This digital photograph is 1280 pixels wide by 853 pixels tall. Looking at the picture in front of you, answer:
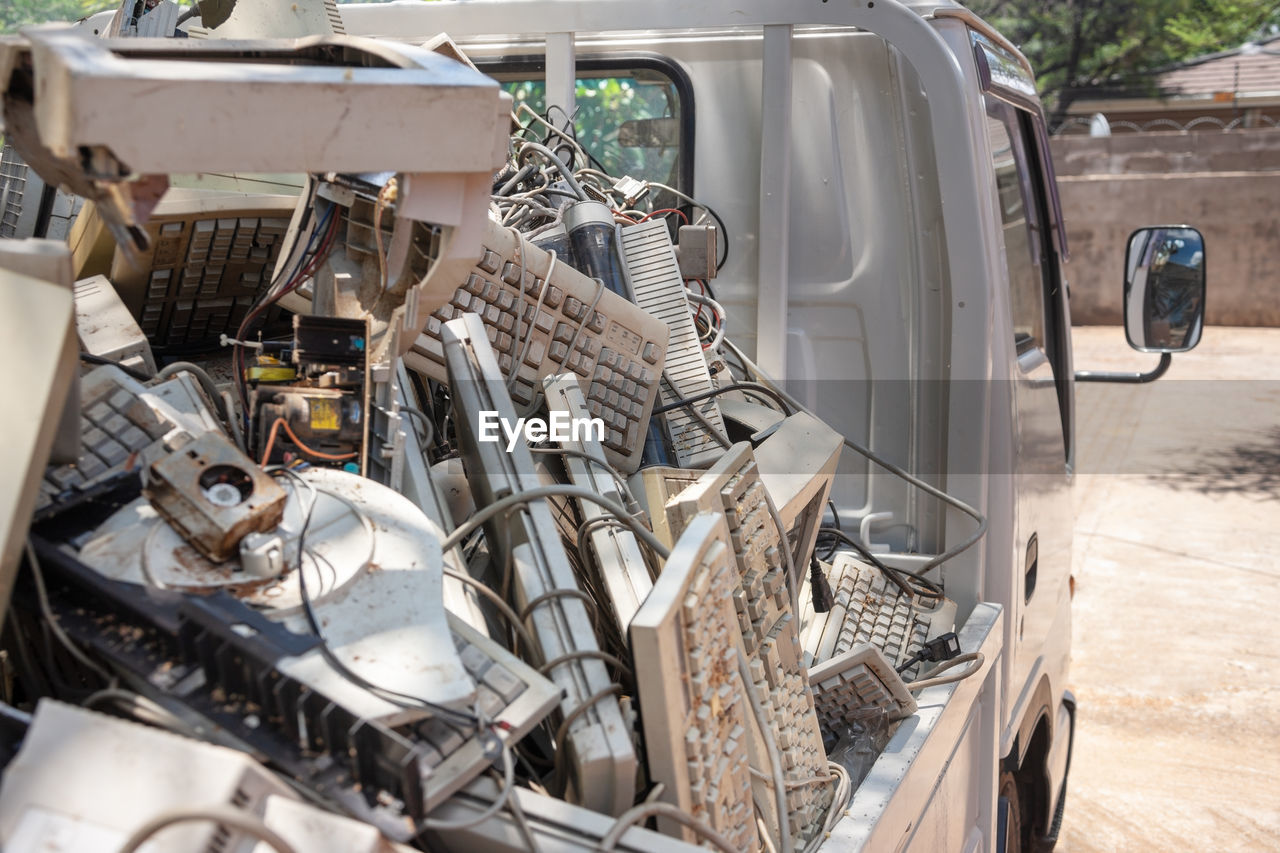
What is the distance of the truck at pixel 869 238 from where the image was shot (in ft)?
8.39

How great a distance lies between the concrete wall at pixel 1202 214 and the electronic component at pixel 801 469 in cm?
1157

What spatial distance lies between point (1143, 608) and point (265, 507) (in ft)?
17.9

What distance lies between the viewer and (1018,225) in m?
3.05

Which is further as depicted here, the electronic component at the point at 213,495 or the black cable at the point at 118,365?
the black cable at the point at 118,365

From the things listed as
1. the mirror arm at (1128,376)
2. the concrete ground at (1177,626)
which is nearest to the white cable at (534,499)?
the mirror arm at (1128,376)

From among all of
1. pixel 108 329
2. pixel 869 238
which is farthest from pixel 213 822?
pixel 869 238

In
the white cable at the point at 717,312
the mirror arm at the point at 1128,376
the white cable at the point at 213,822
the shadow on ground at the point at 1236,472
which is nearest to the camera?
the white cable at the point at 213,822

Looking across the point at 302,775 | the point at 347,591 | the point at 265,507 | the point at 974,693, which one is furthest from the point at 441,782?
the point at 974,693

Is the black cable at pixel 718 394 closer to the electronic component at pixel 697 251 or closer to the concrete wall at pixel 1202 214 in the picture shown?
the electronic component at pixel 697 251

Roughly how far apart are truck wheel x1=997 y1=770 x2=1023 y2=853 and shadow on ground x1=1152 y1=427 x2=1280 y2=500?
17.8 ft

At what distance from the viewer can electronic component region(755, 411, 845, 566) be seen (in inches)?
85.6

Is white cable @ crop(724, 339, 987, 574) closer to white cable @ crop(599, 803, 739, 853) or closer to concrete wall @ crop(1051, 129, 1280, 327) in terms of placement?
white cable @ crop(599, 803, 739, 853)

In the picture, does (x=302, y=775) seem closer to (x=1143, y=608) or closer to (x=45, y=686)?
(x=45, y=686)

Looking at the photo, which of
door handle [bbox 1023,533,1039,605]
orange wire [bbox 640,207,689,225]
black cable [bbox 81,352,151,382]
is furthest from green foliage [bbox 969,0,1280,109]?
black cable [bbox 81,352,151,382]
